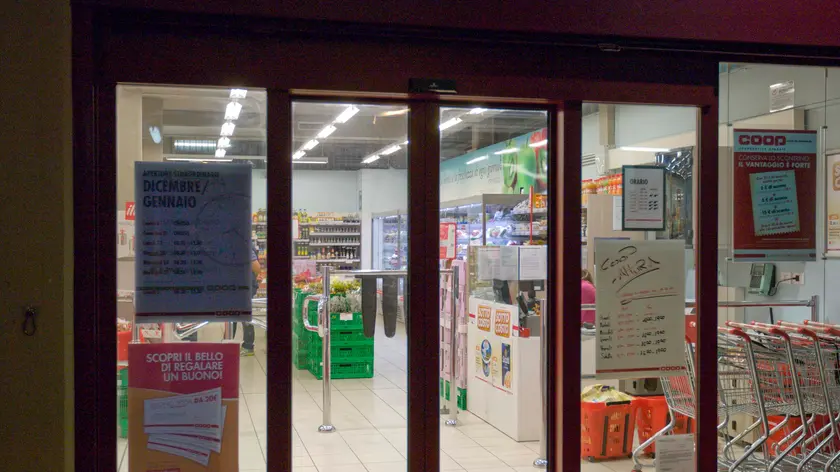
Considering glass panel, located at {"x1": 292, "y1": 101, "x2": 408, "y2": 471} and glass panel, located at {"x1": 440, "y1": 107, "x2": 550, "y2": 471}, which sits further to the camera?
glass panel, located at {"x1": 440, "y1": 107, "x2": 550, "y2": 471}

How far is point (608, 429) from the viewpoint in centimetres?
550

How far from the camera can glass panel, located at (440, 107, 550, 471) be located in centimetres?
455

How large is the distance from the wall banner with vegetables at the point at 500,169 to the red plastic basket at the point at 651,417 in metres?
1.69

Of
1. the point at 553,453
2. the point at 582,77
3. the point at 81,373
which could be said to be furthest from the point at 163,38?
the point at 553,453

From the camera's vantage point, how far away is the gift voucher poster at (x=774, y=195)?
15.4ft

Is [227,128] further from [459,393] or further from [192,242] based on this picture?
[459,393]

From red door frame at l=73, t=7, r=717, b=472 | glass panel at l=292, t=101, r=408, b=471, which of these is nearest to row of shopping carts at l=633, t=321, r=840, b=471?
red door frame at l=73, t=7, r=717, b=472

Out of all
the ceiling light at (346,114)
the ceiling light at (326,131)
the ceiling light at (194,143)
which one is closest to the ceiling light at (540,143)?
the ceiling light at (346,114)

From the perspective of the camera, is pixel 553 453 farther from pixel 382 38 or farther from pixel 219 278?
pixel 382 38

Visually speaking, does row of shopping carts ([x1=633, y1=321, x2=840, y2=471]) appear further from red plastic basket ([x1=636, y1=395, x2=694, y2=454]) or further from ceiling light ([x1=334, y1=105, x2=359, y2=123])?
ceiling light ([x1=334, y1=105, x2=359, y2=123])

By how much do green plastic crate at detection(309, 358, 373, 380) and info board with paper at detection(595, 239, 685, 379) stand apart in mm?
1386

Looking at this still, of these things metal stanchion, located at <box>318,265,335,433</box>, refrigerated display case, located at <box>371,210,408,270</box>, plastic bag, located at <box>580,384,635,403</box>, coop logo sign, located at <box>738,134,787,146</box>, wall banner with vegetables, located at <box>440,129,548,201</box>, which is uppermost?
coop logo sign, located at <box>738,134,787,146</box>

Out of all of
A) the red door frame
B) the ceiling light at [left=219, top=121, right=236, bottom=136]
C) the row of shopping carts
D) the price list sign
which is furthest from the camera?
the row of shopping carts

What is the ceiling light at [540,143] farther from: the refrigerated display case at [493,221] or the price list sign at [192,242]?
the price list sign at [192,242]
